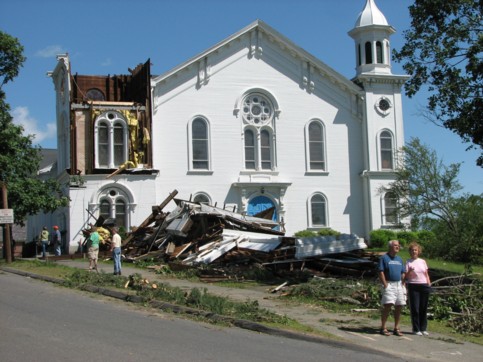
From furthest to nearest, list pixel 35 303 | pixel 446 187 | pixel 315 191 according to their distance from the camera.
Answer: pixel 315 191
pixel 446 187
pixel 35 303

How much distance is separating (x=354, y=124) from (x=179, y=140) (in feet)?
33.1

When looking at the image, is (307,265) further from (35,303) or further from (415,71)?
(35,303)

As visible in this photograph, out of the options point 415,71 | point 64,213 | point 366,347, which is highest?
point 415,71

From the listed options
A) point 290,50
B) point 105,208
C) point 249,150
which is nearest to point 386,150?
point 290,50

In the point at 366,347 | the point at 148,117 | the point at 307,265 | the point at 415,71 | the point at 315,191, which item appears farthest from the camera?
the point at 315,191

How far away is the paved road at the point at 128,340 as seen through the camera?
9227mm

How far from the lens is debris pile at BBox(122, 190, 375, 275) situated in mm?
20938

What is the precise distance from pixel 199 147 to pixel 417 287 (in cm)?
2481

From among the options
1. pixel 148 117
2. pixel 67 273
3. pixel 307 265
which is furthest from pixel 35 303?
pixel 148 117

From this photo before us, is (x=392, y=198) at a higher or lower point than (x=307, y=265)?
higher

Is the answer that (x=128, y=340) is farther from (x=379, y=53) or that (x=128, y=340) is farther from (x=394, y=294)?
(x=379, y=53)

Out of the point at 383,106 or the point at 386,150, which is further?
the point at 383,106

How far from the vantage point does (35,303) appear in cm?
1462

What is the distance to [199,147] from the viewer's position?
117 ft
